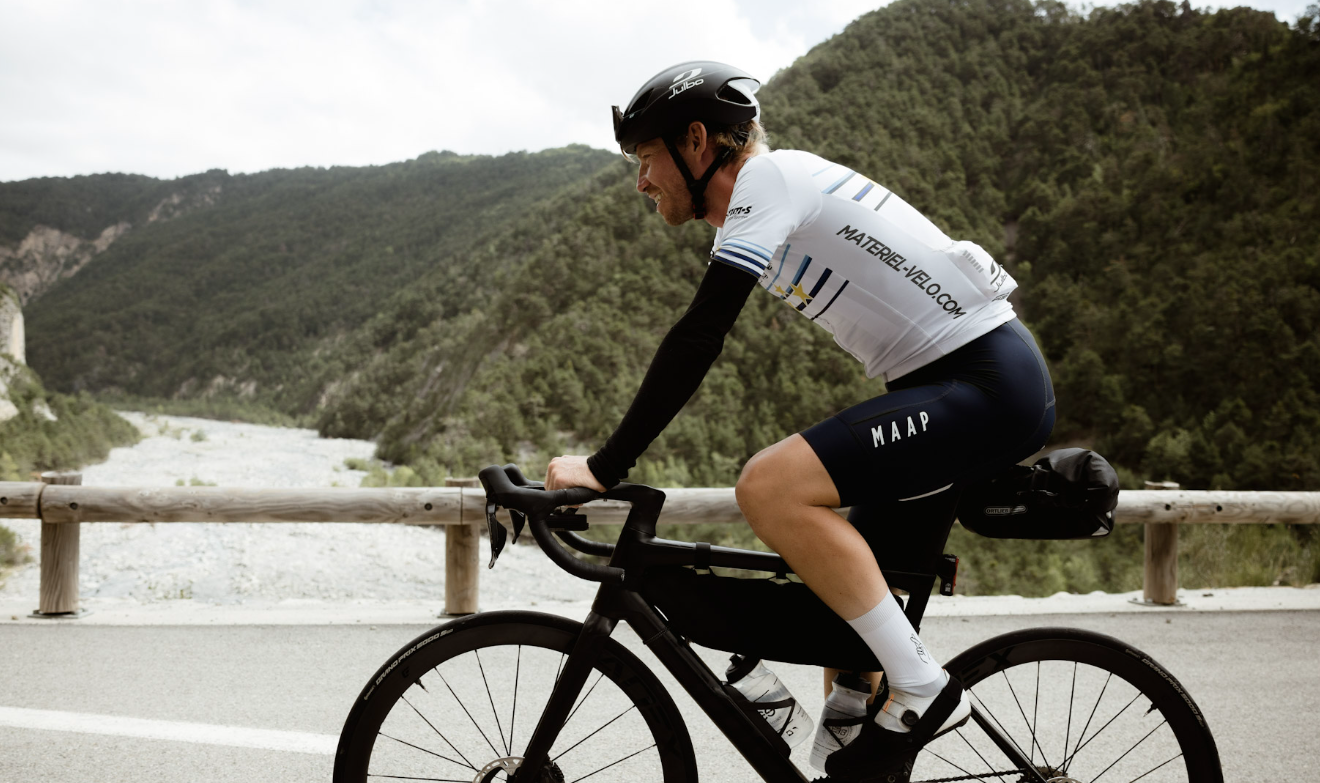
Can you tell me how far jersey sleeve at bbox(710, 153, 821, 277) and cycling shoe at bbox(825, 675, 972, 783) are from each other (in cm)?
99

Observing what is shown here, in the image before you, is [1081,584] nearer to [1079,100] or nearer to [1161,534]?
[1161,534]

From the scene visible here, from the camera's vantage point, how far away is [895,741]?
5.86 feet

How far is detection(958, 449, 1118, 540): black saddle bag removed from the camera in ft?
5.96

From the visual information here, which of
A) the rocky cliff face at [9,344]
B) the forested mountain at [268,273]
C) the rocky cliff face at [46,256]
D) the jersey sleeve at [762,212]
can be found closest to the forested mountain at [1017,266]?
the rocky cliff face at [9,344]

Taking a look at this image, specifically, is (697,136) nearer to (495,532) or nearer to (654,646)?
(495,532)

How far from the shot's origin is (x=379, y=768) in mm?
2023

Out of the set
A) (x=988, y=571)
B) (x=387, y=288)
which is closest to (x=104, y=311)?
(x=387, y=288)

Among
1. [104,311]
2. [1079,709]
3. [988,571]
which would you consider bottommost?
[988,571]

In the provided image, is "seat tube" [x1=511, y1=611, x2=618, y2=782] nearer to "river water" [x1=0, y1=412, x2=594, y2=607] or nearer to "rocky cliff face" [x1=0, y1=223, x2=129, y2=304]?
"river water" [x1=0, y1=412, x2=594, y2=607]

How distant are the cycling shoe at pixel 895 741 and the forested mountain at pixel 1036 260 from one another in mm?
20023

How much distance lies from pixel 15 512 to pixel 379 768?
3975 mm

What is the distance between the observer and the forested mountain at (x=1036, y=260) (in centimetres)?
3186

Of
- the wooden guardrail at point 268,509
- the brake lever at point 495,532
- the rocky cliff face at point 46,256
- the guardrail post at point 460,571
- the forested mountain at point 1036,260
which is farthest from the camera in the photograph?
the rocky cliff face at point 46,256

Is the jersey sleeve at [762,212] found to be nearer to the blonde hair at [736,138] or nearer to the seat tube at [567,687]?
the blonde hair at [736,138]
